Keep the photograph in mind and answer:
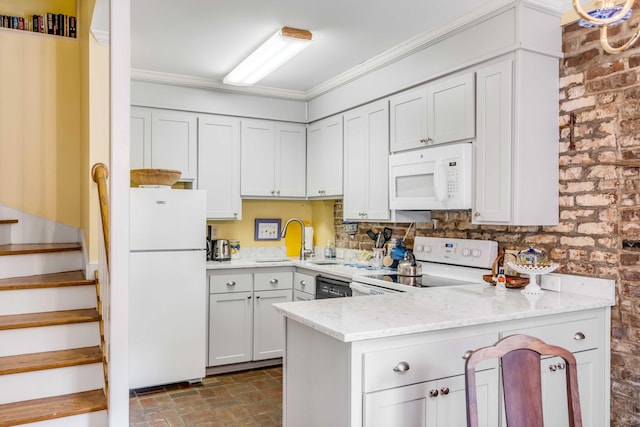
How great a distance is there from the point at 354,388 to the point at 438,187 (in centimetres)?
165

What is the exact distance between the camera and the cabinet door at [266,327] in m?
4.25

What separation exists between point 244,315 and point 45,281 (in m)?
1.68

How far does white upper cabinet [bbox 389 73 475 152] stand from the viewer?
2975 mm

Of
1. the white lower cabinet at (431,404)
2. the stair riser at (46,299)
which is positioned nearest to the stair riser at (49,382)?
the stair riser at (46,299)

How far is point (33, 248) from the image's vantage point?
328 centimetres

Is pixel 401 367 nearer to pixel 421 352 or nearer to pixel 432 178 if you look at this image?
pixel 421 352

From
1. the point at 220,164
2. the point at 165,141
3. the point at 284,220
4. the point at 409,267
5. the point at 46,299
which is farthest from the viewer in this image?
the point at 284,220

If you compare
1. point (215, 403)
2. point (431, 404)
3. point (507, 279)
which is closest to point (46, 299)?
point (215, 403)

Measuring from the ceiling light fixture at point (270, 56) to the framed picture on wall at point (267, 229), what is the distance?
1.47 metres

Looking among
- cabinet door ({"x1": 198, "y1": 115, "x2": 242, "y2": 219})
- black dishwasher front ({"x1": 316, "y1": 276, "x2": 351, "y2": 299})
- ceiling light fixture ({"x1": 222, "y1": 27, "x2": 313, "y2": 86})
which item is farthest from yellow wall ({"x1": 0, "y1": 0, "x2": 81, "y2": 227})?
black dishwasher front ({"x1": 316, "y1": 276, "x2": 351, "y2": 299})

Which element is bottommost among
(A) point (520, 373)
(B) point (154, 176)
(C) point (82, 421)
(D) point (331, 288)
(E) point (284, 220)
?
(C) point (82, 421)

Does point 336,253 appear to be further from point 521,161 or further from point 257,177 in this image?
point 521,161

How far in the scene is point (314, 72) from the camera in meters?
4.14

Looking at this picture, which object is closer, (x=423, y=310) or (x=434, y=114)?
(x=423, y=310)
